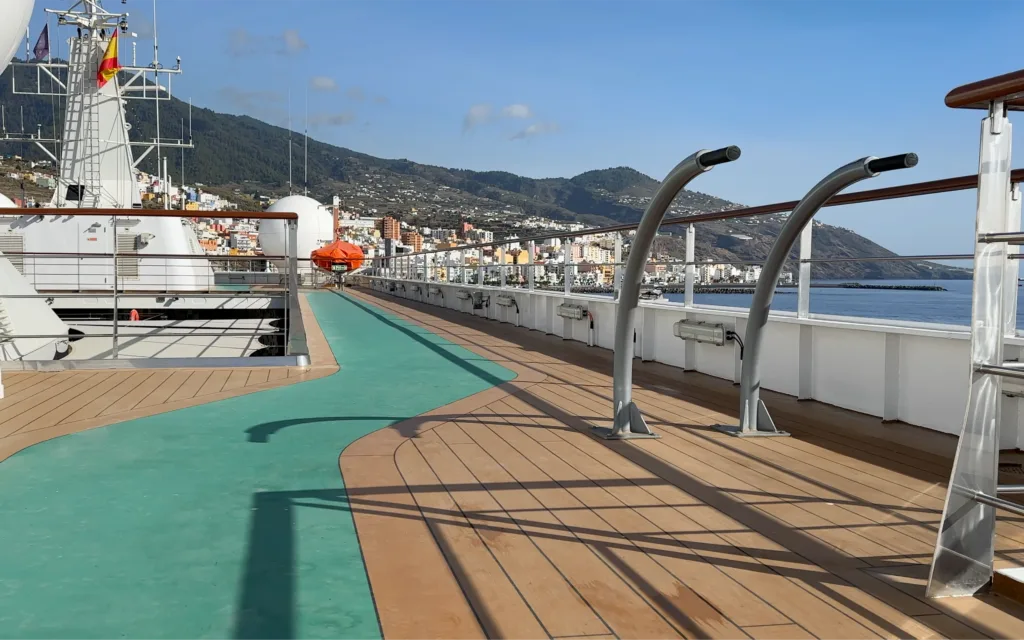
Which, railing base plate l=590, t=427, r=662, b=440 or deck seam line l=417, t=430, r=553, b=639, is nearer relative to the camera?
deck seam line l=417, t=430, r=553, b=639

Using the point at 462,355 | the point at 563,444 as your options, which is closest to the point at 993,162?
the point at 563,444

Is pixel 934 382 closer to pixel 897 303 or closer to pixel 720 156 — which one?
pixel 897 303

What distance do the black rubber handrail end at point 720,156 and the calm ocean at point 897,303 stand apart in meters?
0.94

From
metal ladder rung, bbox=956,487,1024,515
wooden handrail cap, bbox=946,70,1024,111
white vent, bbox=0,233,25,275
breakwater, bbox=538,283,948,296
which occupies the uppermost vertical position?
white vent, bbox=0,233,25,275

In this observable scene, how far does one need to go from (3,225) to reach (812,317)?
14205mm

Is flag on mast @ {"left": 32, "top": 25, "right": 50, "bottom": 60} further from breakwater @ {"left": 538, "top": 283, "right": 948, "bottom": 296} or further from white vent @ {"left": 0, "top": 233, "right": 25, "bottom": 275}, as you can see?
breakwater @ {"left": 538, "top": 283, "right": 948, "bottom": 296}

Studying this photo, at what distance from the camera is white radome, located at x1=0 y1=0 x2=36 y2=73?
574 cm

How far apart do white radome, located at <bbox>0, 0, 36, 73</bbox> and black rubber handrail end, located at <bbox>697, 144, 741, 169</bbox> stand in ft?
18.6

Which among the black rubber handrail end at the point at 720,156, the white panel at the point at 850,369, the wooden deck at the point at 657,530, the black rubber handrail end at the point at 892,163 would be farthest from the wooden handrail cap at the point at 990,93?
the white panel at the point at 850,369

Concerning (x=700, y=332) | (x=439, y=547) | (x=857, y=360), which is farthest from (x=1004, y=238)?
(x=700, y=332)

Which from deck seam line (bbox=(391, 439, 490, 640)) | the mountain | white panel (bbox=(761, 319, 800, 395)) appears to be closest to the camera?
deck seam line (bbox=(391, 439, 490, 640))

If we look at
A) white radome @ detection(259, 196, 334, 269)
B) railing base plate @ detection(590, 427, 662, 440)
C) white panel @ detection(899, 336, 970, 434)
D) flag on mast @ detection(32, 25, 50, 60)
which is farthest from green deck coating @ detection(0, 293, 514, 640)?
white radome @ detection(259, 196, 334, 269)

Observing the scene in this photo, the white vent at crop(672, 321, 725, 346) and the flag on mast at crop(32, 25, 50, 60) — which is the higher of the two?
the flag on mast at crop(32, 25, 50, 60)

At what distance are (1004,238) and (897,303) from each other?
2.44 metres
